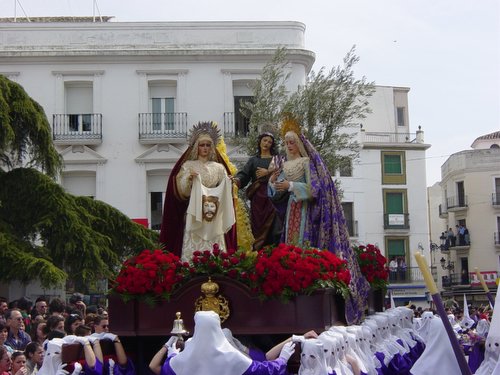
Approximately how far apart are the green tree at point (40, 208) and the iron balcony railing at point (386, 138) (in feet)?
88.3

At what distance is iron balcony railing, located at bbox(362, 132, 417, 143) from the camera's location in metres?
48.5

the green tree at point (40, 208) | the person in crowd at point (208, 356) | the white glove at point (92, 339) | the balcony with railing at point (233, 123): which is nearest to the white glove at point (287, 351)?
the person in crowd at point (208, 356)

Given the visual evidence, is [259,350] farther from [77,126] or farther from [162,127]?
[77,126]

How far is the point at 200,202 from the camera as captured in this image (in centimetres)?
1012

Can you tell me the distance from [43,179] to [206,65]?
11.8 metres

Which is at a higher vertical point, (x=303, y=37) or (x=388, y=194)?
(x=303, y=37)

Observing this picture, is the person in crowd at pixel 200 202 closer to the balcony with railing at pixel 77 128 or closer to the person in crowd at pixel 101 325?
the person in crowd at pixel 101 325

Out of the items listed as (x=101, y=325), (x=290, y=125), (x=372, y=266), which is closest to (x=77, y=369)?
(x=101, y=325)

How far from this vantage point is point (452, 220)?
5734 centimetres

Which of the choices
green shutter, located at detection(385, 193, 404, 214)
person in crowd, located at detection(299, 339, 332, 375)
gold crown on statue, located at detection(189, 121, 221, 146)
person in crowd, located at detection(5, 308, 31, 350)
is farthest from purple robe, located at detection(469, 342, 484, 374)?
green shutter, located at detection(385, 193, 404, 214)

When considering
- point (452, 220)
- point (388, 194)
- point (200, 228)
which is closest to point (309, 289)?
point (200, 228)

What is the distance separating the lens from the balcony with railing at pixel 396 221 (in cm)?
4697

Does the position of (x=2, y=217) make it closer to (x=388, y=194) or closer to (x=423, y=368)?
(x=423, y=368)

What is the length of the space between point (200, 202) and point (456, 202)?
47.1m
